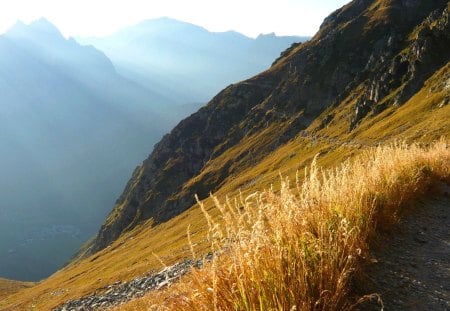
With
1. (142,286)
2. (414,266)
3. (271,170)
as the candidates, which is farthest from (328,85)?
(414,266)

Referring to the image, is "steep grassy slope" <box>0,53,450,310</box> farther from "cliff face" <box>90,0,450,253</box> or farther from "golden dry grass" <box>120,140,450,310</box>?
"golden dry grass" <box>120,140,450,310</box>

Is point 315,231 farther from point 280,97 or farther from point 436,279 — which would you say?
point 280,97

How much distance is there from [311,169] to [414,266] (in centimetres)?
233

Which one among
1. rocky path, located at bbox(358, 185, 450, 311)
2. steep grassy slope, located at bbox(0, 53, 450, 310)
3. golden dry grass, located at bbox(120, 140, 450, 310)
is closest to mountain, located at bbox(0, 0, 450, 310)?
golden dry grass, located at bbox(120, 140, 450, 310)

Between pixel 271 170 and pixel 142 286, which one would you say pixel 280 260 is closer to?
pixel 142 286

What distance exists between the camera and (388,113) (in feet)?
341

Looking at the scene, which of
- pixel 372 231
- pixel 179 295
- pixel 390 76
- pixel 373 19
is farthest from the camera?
pixel 373 19

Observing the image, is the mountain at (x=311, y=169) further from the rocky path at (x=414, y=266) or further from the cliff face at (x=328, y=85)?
the cliff face at (x=328, y=85)

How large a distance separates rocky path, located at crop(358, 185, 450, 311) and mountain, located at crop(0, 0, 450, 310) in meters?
0.17

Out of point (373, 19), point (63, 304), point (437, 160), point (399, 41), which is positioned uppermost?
point (373, 19)

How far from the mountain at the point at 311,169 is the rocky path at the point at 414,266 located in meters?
0.17

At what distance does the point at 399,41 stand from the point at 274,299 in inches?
6197

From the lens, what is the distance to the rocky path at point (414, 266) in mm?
5934

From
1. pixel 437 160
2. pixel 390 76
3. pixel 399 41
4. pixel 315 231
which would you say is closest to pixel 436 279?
pixel 315 231
